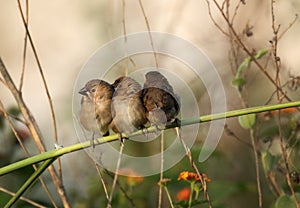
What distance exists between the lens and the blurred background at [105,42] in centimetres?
294

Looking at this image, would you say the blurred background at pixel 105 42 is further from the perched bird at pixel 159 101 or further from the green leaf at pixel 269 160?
the perched bird at pixel 159 101

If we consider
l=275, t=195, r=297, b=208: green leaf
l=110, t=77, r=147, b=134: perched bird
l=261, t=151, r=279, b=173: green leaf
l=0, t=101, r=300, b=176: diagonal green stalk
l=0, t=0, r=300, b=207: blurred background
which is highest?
l=0, t=0, r=300, b=207: blurred background

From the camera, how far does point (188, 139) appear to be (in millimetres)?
2059

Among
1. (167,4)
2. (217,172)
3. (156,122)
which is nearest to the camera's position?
(156,122)

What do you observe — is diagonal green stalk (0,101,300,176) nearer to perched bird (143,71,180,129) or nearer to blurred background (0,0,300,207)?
perched bird (143,71,180,129)

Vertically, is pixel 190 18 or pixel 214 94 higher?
pixel 190 18

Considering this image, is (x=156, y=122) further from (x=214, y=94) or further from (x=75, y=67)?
(x=75, y=67)

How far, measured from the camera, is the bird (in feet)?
4.71

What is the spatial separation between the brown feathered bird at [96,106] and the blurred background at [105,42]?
1193mm

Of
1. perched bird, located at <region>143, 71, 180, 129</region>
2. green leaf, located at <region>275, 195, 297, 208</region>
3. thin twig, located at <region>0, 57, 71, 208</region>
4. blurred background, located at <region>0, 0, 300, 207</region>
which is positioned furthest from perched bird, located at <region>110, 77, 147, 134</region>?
blurred background, located at <region>0, 0, 300, 207</region>

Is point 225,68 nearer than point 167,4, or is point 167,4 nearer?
point 225,68

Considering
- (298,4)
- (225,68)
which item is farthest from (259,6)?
(298,4)

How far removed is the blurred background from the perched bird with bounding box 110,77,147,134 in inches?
48.9

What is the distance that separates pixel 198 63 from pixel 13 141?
2.50 ft
